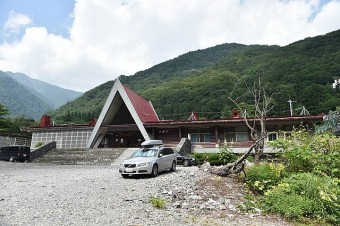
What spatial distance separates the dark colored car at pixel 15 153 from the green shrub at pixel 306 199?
2384 cm

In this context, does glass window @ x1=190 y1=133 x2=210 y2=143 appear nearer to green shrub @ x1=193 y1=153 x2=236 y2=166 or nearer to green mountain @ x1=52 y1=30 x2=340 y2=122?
green shrub @ x1=193 y1=153 x2=236 y2=166

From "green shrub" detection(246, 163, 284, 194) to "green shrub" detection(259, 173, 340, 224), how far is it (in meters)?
1.03

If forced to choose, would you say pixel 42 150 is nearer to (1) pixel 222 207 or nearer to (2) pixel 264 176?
(2) pixel 264 176

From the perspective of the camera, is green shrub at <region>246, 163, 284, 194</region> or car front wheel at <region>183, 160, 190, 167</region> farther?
car front wheel at <region>183, 160, 190, 167</region>

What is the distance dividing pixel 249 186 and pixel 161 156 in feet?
16.4

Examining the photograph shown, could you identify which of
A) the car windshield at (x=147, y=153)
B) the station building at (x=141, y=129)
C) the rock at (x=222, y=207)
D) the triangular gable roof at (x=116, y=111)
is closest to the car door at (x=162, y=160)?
the car windshield at (x=147, y=153)

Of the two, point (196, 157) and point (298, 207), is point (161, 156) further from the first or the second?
point (196, 157)

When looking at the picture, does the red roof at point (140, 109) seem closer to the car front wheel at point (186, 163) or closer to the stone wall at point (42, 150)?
the stone wall at point (42, 150)

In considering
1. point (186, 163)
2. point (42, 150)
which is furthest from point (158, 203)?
point (42, 150)

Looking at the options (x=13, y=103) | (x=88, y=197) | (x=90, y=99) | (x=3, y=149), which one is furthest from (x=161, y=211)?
(x=13, y=103)

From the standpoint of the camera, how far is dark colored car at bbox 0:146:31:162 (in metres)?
26.9

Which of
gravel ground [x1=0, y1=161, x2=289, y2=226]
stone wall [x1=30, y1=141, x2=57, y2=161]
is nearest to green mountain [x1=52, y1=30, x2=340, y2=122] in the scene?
stone wall [x1=30, y1=141, x2=57, y2=161]

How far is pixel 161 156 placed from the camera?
1450 cm

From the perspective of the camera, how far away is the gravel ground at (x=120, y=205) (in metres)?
7.01
